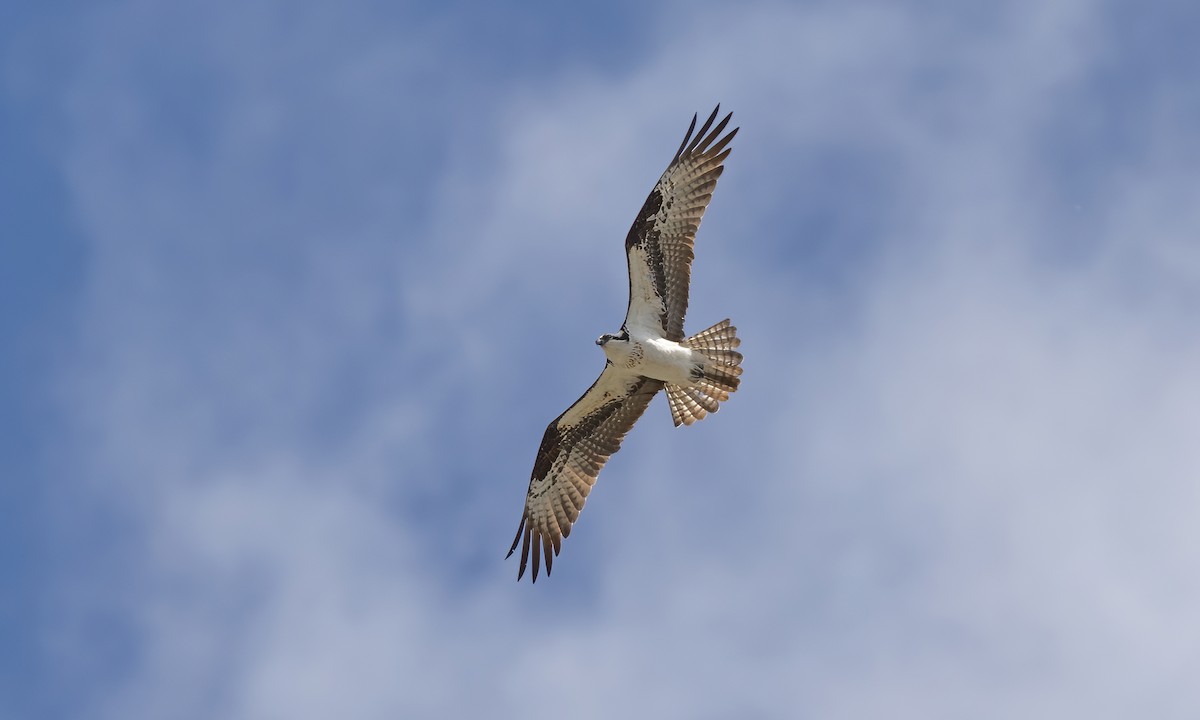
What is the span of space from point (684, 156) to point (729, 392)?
2951 millimetres

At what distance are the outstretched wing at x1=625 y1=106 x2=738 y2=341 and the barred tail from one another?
325mm

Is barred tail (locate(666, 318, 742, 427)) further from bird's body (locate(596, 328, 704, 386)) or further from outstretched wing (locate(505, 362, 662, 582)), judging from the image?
outstretched wing (locate(505, 362, 662, 582))

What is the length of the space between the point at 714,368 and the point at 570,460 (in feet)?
8.02

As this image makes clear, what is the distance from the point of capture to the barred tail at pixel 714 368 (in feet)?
69.0

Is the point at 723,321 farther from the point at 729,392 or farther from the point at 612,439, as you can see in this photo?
the point at 612,439

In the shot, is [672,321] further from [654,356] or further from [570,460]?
[570,460]

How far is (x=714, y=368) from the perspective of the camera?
21109 mm

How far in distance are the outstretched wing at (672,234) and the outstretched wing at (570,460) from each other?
3.75ft

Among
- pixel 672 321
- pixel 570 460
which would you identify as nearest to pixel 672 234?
pixel 672 321

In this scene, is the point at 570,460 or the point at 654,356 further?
the point at 570,460

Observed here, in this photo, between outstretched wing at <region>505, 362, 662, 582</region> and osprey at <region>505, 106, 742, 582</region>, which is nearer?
osprey at <region>505, 106, 742, 582</region>

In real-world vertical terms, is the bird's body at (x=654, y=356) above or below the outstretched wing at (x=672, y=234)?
below

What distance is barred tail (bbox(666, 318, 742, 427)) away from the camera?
69.0 feet

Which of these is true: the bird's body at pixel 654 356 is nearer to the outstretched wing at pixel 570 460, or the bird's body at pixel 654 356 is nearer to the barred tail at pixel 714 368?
the barred tail at pixel 714 368
